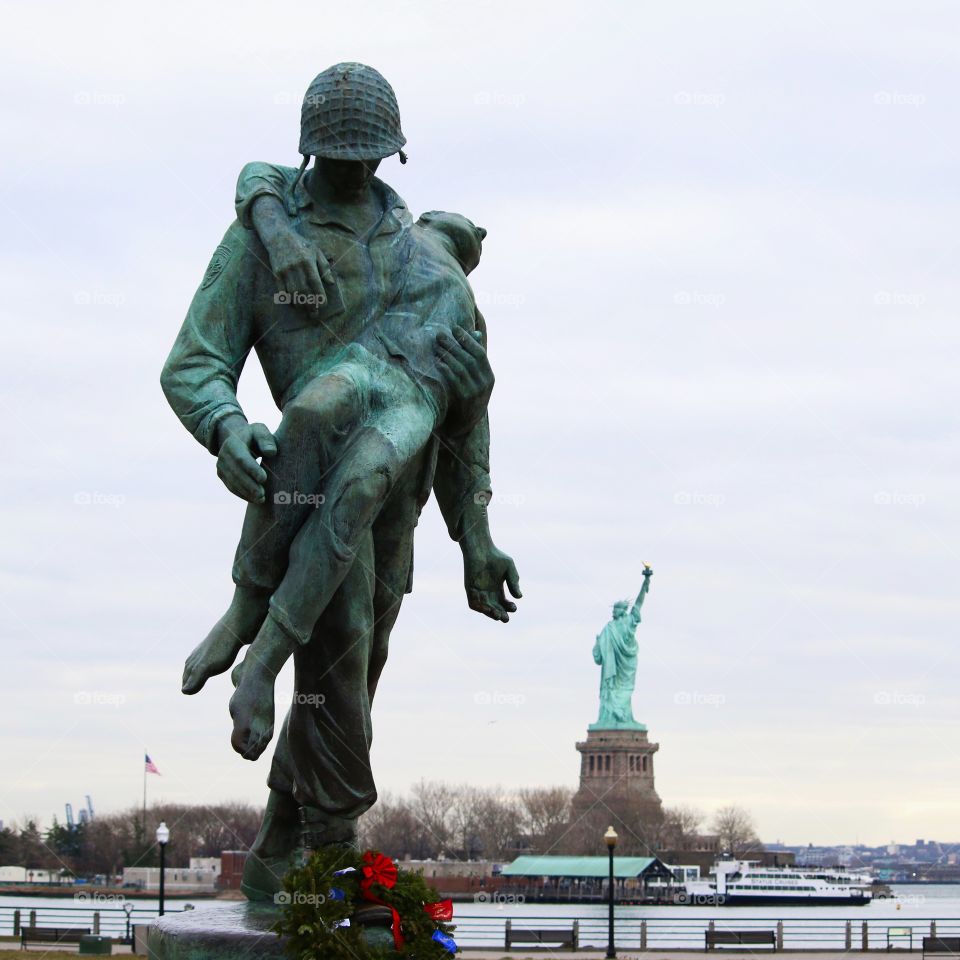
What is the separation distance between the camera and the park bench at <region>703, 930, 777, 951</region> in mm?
30559

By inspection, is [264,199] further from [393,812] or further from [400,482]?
[393,812]

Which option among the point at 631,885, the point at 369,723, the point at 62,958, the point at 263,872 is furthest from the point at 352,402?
the point at 631,885

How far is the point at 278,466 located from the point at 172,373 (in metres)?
0.54

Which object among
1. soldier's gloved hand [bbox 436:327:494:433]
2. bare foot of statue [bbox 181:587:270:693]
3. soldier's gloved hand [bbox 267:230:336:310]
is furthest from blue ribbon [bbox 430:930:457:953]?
soldier's gloved hand [bbox 267:230:336:310]

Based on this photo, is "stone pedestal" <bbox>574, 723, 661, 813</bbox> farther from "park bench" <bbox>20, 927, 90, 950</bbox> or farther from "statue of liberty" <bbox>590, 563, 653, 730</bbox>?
"park bench" <bbox>20, 927, 90, 950</bbox>

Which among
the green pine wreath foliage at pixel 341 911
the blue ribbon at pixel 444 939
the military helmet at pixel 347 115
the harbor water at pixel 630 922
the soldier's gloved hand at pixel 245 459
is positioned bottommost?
the harbor water at pixel 630 922

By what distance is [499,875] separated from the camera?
3775 inches

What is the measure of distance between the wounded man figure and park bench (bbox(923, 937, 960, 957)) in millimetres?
25107

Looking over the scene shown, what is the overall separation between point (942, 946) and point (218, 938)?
28425 mm

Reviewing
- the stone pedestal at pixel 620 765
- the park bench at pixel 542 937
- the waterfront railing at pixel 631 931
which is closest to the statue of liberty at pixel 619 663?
the stone pedestal at pixel 620 765

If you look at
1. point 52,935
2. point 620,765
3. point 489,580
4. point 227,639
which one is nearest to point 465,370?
point 489,580

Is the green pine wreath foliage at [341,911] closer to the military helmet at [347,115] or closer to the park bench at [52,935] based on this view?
the military helmet at [347,115]

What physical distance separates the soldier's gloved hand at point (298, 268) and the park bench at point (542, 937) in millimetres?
24732

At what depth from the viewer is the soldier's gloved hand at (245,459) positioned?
5.15m
